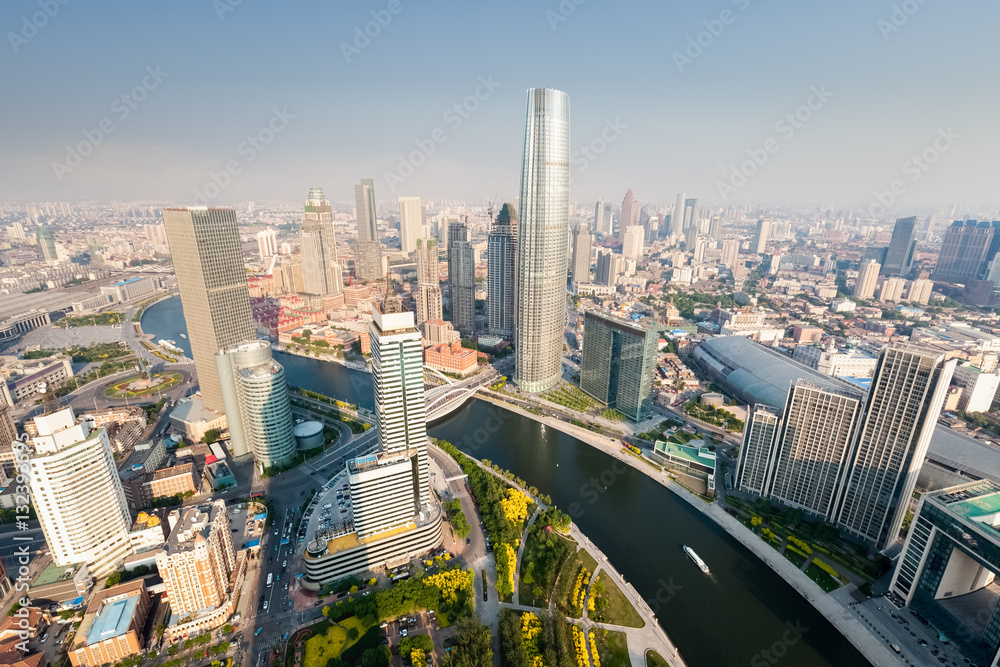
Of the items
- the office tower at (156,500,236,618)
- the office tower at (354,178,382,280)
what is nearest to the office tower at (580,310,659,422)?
the office tower at (156,500,236,618)

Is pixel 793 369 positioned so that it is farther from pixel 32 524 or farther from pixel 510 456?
pixel 32 524

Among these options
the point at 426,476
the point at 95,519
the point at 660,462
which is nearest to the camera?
the point at 95,519

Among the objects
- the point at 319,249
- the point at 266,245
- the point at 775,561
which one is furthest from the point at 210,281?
the point at 266,245

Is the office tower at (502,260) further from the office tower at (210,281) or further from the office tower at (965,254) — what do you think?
the office tower at (965,254)

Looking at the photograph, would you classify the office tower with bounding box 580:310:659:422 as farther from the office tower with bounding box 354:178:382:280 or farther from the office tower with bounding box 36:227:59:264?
the office tower with bounding box 36:227:59:264

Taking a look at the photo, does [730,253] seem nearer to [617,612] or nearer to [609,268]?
[609,268]

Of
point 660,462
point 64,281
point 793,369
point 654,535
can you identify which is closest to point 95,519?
point 654,535

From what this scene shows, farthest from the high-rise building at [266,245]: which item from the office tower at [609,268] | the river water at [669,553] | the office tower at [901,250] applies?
the office tower at [901,250]
